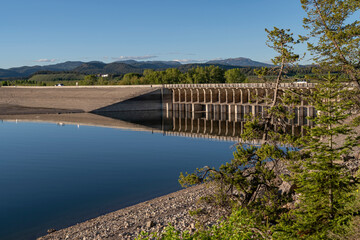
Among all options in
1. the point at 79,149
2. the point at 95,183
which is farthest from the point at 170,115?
the point at 95,183

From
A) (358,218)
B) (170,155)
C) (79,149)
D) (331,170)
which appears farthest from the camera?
(79,149)

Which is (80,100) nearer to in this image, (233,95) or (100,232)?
(233,95)

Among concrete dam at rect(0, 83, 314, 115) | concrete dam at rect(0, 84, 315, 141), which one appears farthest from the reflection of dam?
concrete dam at rect(0, 83, 314, 115)

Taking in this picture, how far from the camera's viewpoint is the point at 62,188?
25297mm

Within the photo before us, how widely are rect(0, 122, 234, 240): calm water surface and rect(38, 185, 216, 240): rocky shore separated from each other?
1.57 meters

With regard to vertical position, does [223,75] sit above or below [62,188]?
above

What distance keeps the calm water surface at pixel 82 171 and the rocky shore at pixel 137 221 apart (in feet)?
5.14

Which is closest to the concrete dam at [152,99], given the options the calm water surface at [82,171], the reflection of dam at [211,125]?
the reflection of dam at [211,125]

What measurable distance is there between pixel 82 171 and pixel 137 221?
15217 millimetres

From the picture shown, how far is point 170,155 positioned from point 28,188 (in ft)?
50.6

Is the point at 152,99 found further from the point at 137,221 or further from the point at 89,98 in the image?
the point at 137,221

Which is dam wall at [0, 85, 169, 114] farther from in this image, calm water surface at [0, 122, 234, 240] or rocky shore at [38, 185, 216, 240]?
rocky shore at [38, 185, 216, 240]

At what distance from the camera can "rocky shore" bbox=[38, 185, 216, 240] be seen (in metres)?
15.2

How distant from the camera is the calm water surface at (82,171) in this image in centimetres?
2027
